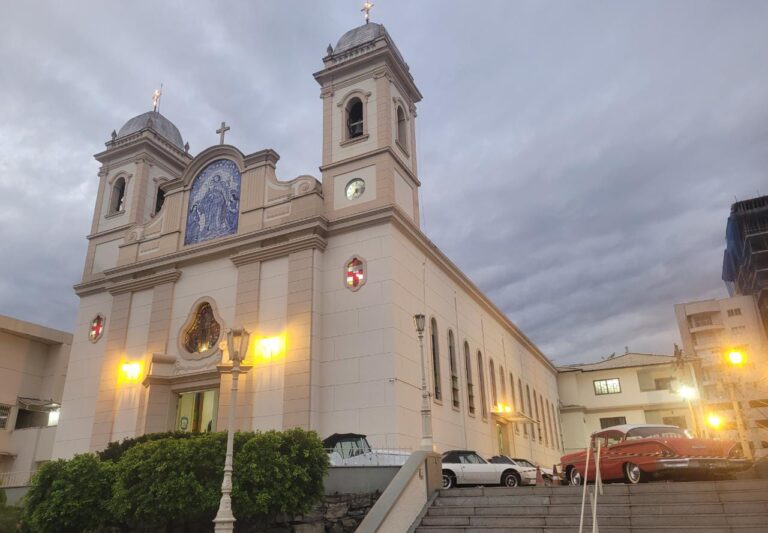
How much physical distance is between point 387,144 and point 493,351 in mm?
15579

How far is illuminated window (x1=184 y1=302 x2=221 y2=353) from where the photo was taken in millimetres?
25452

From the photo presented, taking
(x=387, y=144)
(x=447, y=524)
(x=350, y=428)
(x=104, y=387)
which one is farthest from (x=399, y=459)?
(x=104, y=387)

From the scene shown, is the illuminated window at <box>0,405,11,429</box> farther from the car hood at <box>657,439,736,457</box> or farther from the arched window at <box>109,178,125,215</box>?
the car hood at <box>657,439,736,457</box>

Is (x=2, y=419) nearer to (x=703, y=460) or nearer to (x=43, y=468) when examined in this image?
(x=43, y=468)

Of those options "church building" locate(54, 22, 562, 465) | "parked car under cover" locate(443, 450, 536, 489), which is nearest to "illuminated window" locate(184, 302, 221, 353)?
"church building" locate(54, 22, 562, 465)

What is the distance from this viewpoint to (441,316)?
2783 cm

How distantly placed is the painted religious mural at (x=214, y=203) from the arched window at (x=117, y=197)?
7.26 m

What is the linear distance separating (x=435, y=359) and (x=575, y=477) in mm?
9911

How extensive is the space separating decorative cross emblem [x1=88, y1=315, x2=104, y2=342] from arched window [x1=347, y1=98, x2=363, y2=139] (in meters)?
15.0

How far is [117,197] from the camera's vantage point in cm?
3434

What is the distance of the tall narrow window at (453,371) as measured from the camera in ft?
89.4

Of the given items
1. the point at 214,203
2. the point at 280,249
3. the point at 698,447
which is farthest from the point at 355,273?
the point at 698,447

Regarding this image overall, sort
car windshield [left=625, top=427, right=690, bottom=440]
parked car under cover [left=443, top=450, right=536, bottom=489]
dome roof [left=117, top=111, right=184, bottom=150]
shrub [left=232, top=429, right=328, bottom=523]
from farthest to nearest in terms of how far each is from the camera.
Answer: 1. dome roof [left=117, top=111, right=184, bottom=150]
2. parked car under cover [left=443, top=450, right=536, bottom=489]
3. car windshield [left=625, top=427, right=690, bottom=440]
4. shrub [left=232, top=429, right=328, bottom=523]

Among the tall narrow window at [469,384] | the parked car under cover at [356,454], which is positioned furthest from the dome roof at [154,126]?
the parked car under cover at [356,454]
